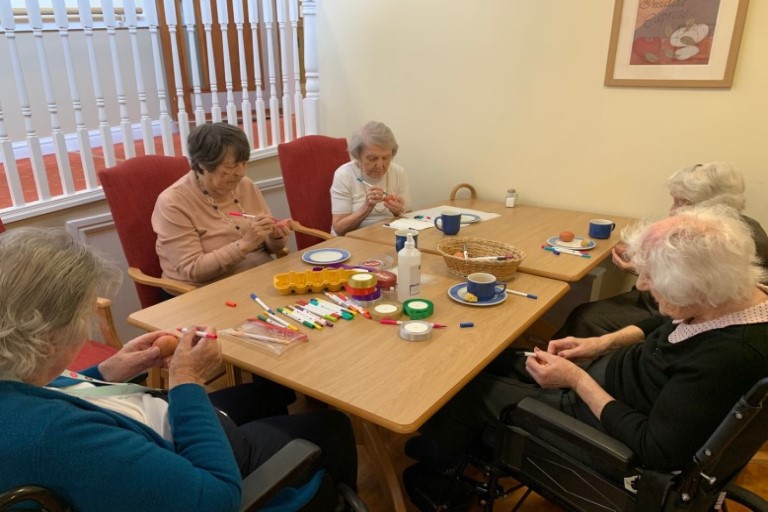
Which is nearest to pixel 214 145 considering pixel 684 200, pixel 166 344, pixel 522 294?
pixel 166 344

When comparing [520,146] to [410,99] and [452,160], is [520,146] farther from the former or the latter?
[410,99]

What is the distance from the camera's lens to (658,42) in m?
2.41

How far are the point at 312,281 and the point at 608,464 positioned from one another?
100cm

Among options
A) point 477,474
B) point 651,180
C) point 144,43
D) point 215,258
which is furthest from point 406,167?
point 144,43

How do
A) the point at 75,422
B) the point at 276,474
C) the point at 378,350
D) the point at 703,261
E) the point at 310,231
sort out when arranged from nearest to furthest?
the point at 75,422
the point at 276,474
the point at 703,261
the point at 378,350
the point at 310,231

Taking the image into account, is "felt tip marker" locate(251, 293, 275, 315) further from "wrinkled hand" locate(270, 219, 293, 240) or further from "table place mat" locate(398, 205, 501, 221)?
"table place mat" locate(398, 205, 501, 221)

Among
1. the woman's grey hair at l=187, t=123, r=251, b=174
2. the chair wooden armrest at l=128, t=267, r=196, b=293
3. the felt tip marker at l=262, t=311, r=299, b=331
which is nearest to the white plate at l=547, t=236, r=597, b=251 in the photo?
the felt tip marker at l=262, t=311, r=299, b=331

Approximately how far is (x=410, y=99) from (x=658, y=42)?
4.33ft

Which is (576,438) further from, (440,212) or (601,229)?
(440,212)

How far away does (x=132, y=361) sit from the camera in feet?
4.19

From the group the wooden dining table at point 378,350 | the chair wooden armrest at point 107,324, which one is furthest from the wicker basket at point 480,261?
the chair wooden armrest at point 107,324

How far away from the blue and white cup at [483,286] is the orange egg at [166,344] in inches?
33.7

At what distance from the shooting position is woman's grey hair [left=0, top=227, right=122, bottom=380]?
2.66 feet

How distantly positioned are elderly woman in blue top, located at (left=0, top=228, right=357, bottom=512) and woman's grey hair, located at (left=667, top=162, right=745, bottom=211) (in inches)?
75.9
